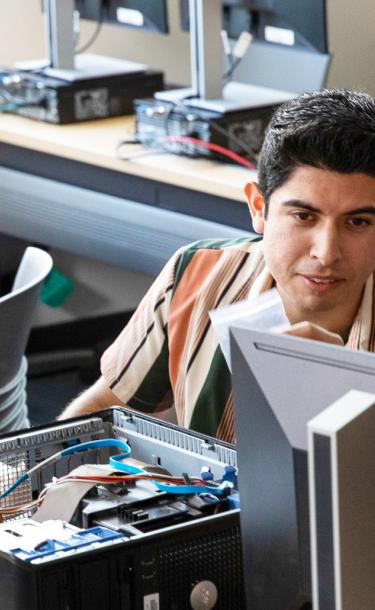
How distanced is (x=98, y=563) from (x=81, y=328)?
3.39m

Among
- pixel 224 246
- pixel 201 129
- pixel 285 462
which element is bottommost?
pixel 285 462

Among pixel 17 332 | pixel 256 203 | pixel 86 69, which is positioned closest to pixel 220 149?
pixel 86 69

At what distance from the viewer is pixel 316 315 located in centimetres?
169

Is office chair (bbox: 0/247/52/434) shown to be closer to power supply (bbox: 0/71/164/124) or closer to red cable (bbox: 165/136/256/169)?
red cable (bbox: 165/136/256/169)

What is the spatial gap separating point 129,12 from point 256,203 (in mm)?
2442

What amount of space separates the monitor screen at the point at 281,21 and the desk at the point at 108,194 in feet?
1.47

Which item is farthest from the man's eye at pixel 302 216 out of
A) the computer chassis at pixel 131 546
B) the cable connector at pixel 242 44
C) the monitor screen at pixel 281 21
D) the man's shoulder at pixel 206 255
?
the cable connector at pixel 242 44

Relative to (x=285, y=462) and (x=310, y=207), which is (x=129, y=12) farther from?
(x=285, y=462)

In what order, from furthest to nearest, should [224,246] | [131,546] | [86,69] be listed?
[86,69], [224,246], [131,546]

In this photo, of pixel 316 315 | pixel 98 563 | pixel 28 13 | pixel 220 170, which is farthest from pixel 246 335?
pixel 28 13

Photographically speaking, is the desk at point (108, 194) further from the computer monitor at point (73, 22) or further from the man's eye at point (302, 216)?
the man's eye at point (302, 216)

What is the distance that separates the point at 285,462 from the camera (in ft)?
3.67

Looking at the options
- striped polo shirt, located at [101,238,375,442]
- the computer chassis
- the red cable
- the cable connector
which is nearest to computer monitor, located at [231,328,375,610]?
the computer chassis

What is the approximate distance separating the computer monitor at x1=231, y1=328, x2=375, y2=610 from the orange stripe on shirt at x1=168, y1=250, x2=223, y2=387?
0.70 metres
